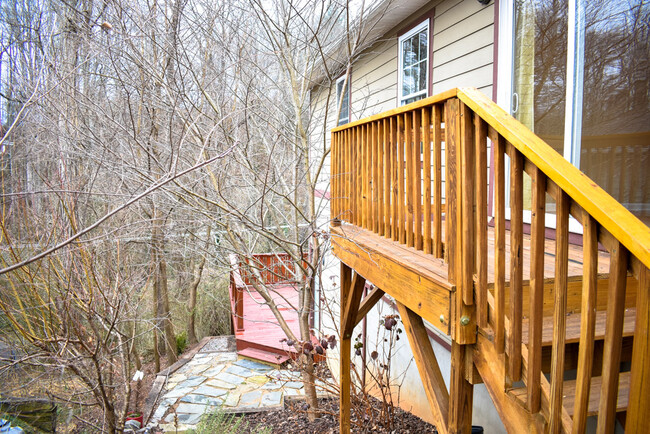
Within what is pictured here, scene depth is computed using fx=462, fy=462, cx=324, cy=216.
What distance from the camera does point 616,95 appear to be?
326 centimetres

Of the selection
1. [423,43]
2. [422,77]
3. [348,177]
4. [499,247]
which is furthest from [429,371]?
[423,43]

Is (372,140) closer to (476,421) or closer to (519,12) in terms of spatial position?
(519,12)

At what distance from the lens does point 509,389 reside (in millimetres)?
1790

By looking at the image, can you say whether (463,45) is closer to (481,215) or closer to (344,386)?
(481,215)

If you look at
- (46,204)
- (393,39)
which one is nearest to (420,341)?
(393,39)

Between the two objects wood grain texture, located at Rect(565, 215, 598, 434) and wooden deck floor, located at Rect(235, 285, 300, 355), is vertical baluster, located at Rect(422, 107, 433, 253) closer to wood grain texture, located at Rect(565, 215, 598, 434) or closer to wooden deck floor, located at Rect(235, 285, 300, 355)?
wood grain texture, located at Rect(565, 215, 598, 434)

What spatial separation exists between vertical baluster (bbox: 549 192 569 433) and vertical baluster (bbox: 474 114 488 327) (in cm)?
38

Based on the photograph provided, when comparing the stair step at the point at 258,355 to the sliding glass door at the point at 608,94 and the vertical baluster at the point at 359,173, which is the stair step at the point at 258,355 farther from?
the sliding glass door at the point at 608,94

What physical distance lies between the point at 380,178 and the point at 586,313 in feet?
6.06

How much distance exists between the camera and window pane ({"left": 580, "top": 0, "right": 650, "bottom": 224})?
319cm

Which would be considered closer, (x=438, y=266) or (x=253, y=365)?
(x=438, y=266)

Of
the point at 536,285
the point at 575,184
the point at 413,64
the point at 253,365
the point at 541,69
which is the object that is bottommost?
the point at 253,365

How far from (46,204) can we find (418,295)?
231 inches

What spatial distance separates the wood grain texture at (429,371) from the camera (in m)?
2.32
